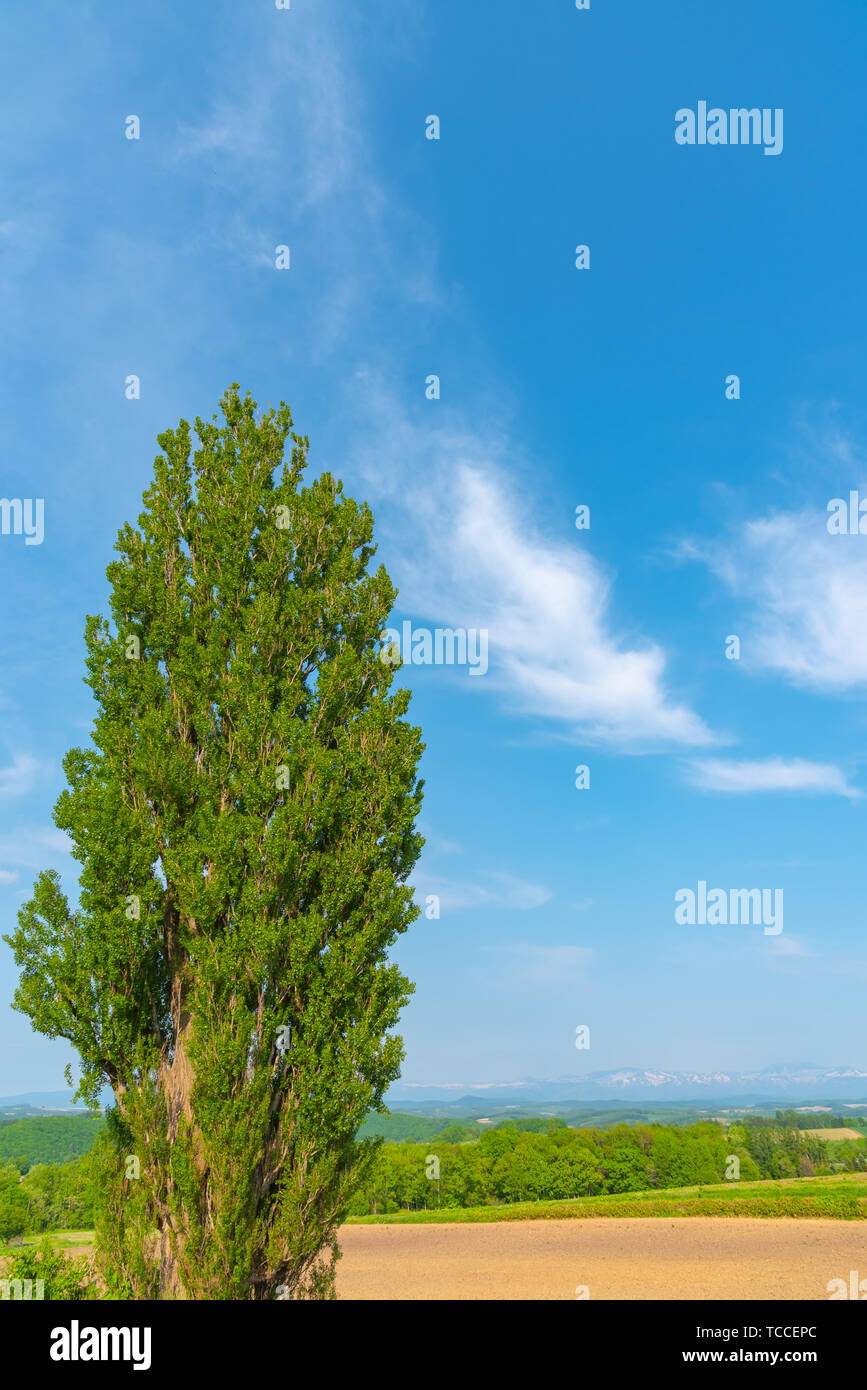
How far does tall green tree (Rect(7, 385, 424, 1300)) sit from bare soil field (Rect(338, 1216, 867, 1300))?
898 cm

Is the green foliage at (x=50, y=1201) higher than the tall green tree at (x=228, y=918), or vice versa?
the tall green tree at (x=228, y=918)

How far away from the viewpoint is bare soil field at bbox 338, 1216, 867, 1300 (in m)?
16.9

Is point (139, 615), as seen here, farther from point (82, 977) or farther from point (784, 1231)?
point (784, 1231)

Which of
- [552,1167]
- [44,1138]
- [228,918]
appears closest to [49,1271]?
[228,918]

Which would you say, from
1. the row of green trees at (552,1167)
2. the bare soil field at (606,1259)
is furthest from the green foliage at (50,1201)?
the row of green trees at (552,1167)

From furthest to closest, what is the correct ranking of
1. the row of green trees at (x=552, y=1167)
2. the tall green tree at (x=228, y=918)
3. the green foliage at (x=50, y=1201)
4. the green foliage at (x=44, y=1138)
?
the green foliage at (x=44, y=1138) → the row of green trees at (x=552, y=1167) → the green foliage at (x=50, y=1201) → the tall green tree at (x=228, y=918)

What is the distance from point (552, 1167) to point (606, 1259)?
A: 13.4 metres

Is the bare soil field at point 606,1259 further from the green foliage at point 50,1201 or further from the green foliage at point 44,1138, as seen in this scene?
the green foliage at point 44,1138

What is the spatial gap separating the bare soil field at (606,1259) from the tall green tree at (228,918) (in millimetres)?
8977

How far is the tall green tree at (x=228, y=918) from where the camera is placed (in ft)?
33.3

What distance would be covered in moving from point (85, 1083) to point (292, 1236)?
136 inches

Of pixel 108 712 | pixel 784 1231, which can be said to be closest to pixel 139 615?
pixel 108 712

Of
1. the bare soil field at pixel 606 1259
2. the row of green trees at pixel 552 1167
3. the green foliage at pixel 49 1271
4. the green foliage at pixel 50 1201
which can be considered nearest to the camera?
the green foliage at pixel 49 1271
